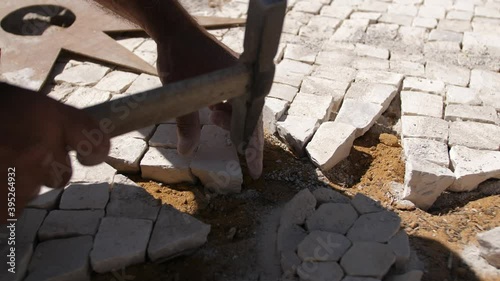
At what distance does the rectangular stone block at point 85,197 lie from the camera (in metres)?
2.83

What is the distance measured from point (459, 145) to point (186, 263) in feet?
6.11

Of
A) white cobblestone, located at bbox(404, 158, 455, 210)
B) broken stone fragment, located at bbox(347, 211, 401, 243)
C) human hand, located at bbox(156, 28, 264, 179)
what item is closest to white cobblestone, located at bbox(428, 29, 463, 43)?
white cobblestone, located at bbox(404, 158, 455, 210)

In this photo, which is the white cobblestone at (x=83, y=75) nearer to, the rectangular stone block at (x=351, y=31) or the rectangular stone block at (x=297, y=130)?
the rectangular stone block at (x=297, y=130)

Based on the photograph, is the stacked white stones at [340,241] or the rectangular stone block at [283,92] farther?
the rectangular stone block at [283,92]

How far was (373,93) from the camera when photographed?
3771 mm

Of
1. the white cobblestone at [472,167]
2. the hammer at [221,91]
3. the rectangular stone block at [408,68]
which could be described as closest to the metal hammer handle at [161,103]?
the hammer at [221,91]

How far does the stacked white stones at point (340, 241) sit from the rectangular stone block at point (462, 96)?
4.64ft

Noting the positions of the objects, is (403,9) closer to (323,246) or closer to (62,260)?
(323,246)

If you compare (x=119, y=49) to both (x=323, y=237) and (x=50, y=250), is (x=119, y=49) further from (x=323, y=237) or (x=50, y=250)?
(x=323, y=237)

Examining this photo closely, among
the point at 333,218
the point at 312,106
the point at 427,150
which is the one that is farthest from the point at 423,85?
the point at 333,218

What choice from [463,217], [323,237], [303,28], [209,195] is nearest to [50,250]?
[209,195]

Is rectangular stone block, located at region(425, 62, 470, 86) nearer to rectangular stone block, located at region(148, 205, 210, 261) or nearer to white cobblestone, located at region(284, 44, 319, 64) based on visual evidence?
white cobblestone, located at region(284, 44, 319, 64)

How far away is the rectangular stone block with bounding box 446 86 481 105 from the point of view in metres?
3.78

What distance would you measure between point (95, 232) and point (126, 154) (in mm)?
632
